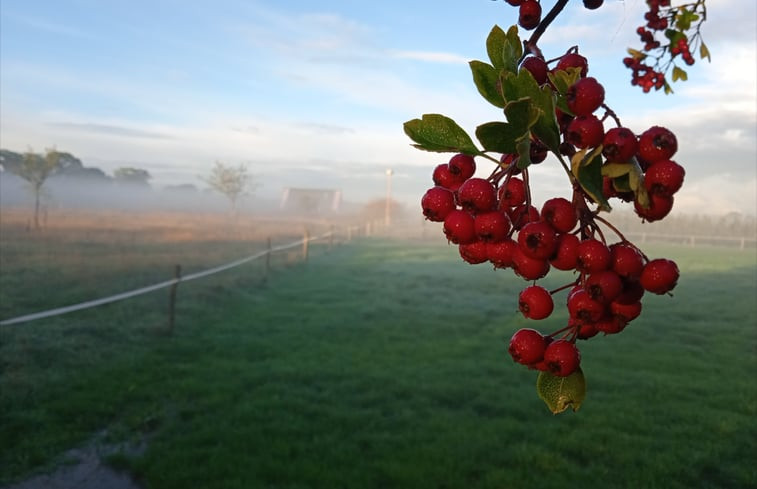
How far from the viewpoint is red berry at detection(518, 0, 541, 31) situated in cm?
127

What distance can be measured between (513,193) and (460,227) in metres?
0.12

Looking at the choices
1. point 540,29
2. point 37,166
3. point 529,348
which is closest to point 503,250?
point 529,348

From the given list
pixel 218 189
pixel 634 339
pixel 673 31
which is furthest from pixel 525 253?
pixel 218 189

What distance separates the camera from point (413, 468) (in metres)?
5.12

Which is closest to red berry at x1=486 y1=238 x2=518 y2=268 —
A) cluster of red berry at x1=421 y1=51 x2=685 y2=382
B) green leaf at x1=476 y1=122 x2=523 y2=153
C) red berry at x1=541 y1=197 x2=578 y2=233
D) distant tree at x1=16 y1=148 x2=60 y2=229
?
cluster of red berry at x1=421 y1=51 x2=685 y2=382

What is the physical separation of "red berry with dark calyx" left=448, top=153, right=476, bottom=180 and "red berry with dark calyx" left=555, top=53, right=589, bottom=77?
0.23 metres

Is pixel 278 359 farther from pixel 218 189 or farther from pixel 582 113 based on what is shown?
pixel 218 189

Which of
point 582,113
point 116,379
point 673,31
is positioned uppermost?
point 673,31

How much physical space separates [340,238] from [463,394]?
3257 cm

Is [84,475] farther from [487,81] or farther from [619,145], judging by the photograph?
[619,145]

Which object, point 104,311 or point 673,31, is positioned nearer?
point 673,31

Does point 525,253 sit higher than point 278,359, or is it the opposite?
point 525,253

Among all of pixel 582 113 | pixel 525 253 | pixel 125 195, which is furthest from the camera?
pixel 125 195

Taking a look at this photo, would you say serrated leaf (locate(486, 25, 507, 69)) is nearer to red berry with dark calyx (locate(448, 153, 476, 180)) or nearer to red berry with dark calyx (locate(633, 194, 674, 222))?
red berry with dark calyx (locate(448, 153, 476, 180))
